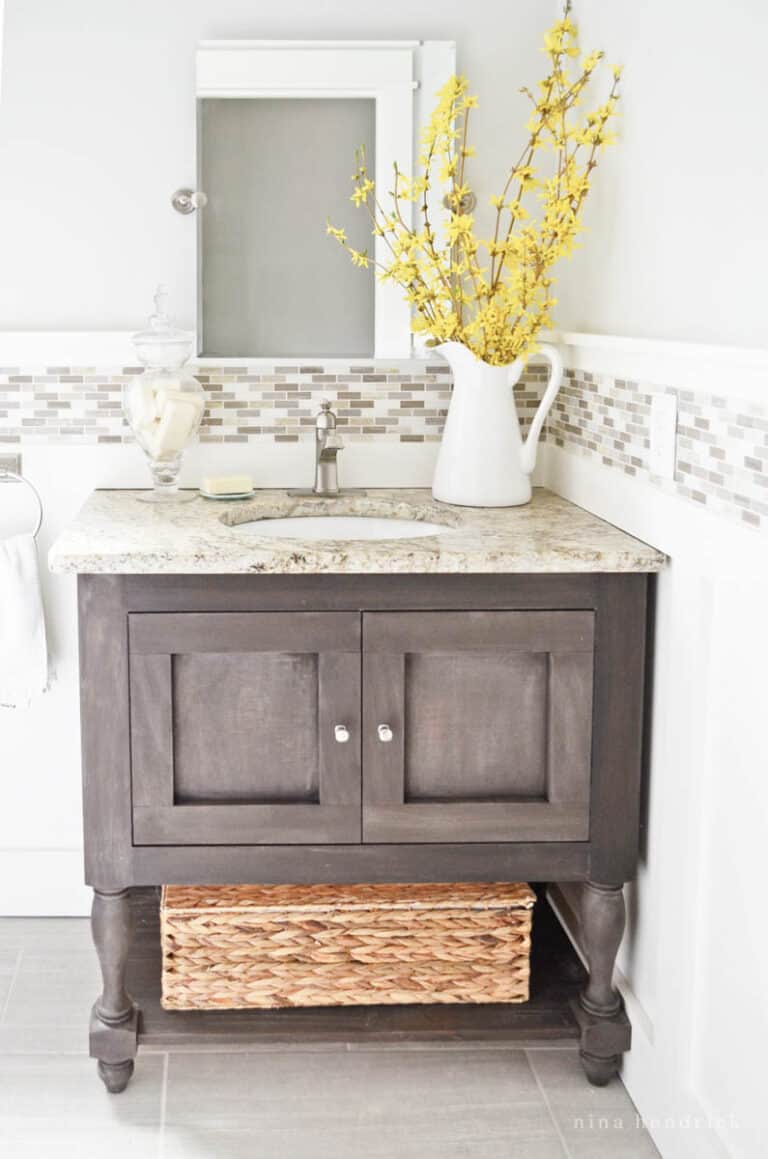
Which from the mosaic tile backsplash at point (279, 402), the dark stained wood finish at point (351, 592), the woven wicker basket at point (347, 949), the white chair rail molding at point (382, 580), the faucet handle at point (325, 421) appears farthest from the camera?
the mosaic tile backsplash at point (279, 402)

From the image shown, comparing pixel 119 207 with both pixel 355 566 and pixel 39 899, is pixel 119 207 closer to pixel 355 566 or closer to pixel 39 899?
pixel 355 566

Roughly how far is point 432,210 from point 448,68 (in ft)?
0.83

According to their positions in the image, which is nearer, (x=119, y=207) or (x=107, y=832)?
(x=107, y=832)

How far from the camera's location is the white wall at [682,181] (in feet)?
5.10

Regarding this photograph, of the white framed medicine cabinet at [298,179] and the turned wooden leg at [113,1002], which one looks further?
the white framed medicine cabinet at [298,179]

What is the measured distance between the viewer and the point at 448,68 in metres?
2.40

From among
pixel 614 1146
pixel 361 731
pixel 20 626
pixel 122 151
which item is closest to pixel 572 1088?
pixel 614 1146

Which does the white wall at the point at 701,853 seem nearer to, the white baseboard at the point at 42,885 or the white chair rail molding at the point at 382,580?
the white chair rail molding at the point at 382,580

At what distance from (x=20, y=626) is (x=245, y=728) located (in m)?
0.66

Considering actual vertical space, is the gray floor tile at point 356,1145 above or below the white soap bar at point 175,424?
below

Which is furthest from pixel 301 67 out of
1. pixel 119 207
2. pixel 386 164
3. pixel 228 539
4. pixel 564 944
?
pixel 564 944

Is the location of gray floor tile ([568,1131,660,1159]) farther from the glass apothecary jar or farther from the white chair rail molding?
the glass apothecary jar

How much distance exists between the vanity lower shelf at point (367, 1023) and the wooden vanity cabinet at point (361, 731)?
172 mm

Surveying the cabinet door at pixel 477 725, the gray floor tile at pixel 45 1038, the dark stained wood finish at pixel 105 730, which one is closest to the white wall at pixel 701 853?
the cabinet door at pixel 477 725
